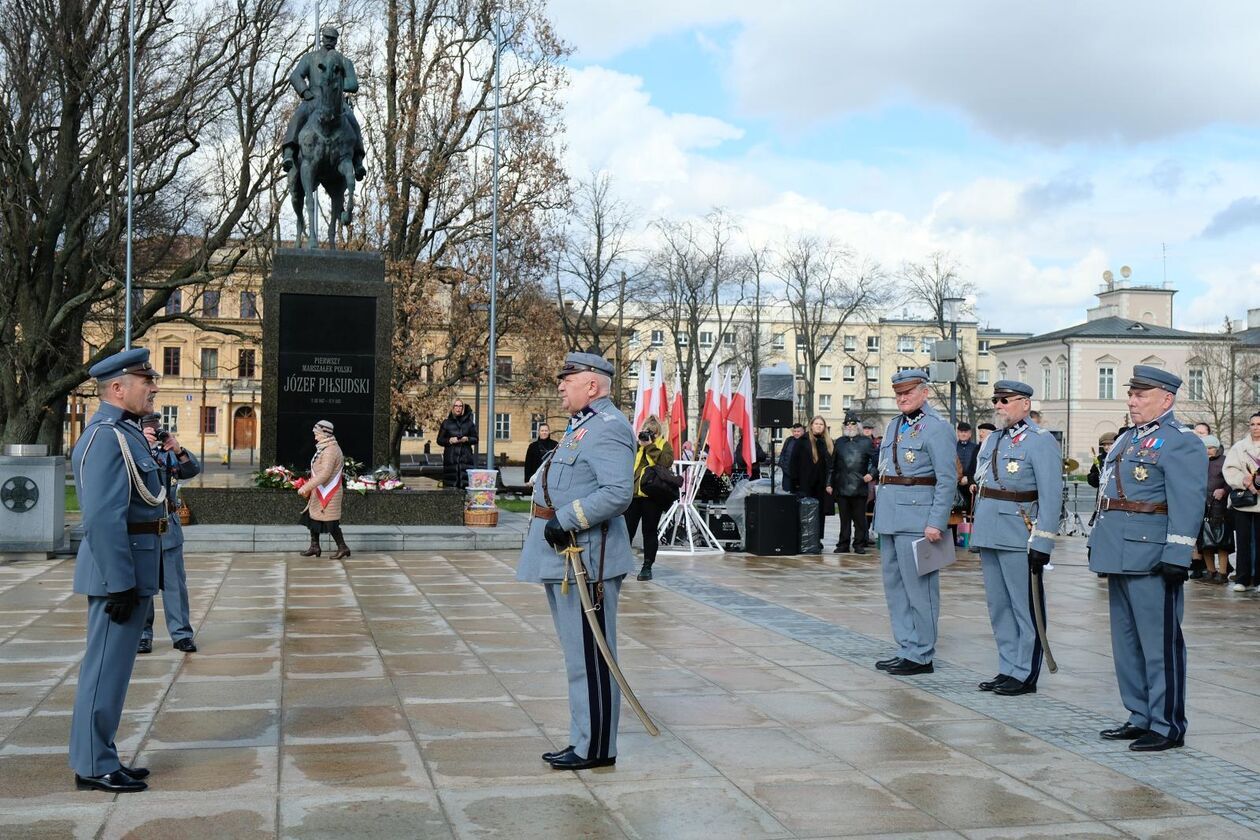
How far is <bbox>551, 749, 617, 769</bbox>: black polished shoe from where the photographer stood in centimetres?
606

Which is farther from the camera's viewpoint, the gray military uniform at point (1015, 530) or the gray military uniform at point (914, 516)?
the gray military uniform at point (914, 516)

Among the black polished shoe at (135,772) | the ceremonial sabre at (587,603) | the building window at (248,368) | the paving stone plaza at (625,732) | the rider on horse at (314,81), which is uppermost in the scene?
the rider on horse at (314,81)

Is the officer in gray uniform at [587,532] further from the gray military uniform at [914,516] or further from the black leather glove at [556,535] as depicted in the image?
the gray military uniform at [914,516]

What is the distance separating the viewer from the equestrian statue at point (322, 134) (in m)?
19.5

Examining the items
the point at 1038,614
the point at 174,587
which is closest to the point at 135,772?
the point at 174,587

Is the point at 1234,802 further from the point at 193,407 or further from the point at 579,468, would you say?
the point at 193,407

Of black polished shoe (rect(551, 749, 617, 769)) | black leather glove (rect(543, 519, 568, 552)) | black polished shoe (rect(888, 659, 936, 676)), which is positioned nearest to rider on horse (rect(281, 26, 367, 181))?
black polished shoe (rect(888, 659, 936, 676))

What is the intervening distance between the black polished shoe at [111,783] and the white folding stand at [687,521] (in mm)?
12502

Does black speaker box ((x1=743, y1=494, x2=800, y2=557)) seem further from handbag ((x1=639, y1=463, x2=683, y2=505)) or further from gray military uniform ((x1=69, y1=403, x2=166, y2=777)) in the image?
gray military uniform ((x1=69, y1=403, x2=166, y2=777))

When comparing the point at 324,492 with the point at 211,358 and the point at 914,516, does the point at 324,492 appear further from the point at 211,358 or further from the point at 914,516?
the point at 211,358

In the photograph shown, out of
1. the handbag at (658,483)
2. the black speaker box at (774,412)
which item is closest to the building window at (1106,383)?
the black speaker box at (774,412)

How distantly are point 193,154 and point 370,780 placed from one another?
29.8 metres

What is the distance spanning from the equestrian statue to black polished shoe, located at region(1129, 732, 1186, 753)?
51.0 ft

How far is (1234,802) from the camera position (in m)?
5.65
